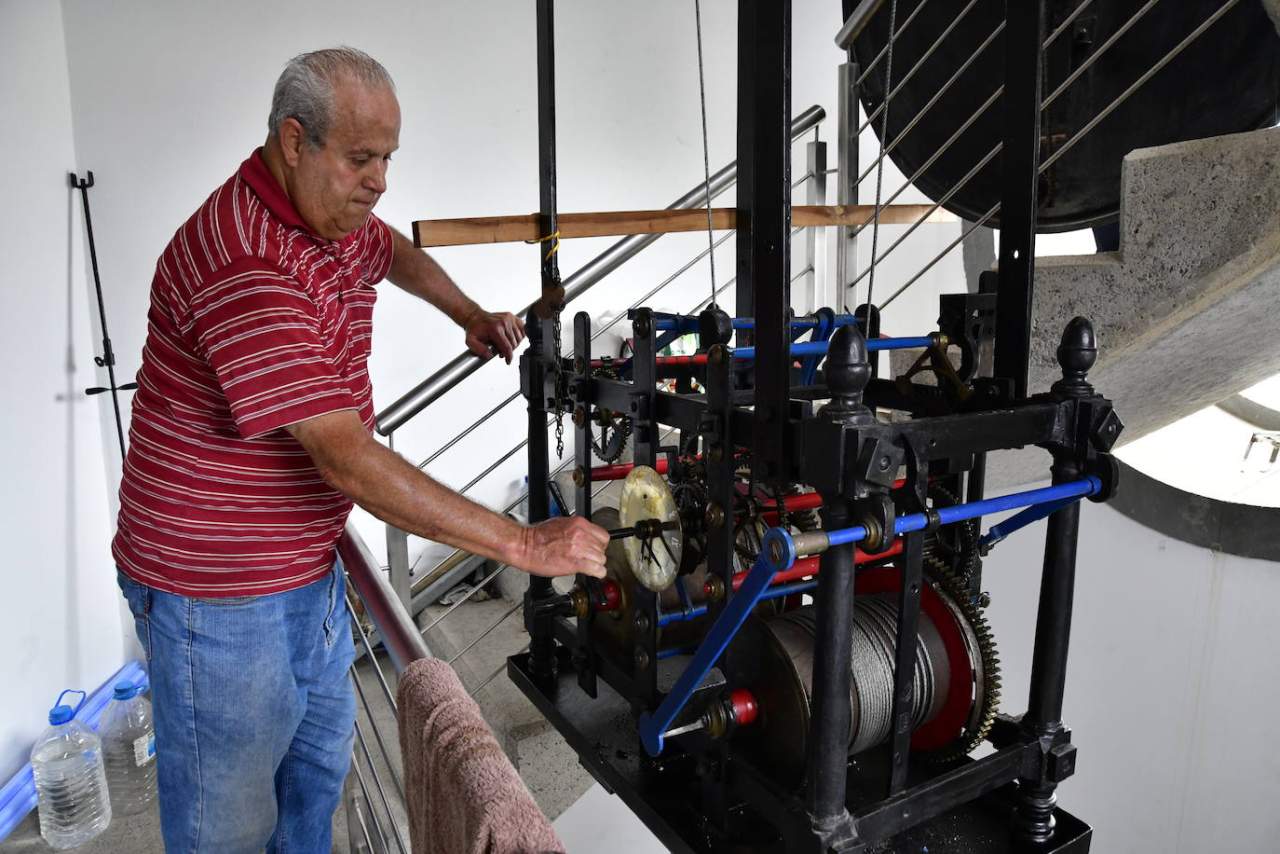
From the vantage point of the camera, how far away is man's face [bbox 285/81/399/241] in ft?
4.88

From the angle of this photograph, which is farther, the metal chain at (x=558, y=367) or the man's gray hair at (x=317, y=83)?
the metal chain at (x=558, y=367)

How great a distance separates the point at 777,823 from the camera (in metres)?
1.16

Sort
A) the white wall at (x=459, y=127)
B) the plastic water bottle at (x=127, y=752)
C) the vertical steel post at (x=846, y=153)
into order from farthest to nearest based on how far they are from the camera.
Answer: the white wall at (x=459, y=127) < the plastic water bottle at (x=127, y=752) < the vertical steel post at (x=846, y=153)

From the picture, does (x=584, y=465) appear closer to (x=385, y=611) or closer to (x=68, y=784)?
(x=385, y=611)

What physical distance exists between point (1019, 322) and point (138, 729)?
344 centimetres

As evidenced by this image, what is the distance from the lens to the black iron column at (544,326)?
1.68 m

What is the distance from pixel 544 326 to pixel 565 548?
526 millimetres

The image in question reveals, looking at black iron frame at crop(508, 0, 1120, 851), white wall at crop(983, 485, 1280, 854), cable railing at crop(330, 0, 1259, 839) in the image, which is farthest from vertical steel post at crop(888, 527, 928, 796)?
white wall at crop(983, 485, 1280, 854)

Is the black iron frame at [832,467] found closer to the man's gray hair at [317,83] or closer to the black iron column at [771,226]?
the black iron column at [771,226]

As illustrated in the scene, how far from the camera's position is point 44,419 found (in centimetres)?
324

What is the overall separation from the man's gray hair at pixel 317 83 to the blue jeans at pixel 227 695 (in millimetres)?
887

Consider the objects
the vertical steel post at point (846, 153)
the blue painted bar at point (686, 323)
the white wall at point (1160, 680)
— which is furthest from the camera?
the white wall at point (1160, 680)

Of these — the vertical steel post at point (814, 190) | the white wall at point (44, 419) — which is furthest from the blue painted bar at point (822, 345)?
the white wall at point (44, 419)

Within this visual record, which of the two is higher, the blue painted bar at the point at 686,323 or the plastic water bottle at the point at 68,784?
the blue painted bar at the point at 686,323
